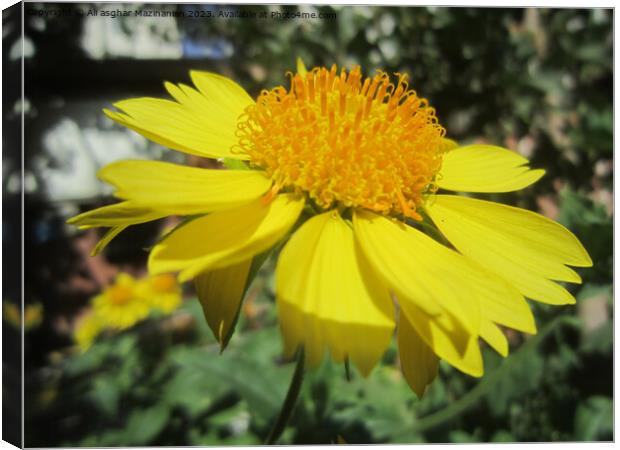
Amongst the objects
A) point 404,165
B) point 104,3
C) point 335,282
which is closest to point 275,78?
point 104,3

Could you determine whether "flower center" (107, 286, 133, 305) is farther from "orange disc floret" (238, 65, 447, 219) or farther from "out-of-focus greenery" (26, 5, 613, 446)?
"orange disc floret" (238, 65, 447, 219)

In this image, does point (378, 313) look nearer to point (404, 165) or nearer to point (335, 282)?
point (335, 282)

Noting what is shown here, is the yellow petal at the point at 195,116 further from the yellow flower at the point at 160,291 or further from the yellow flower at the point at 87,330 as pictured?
the yellow flower at the point at 160,291

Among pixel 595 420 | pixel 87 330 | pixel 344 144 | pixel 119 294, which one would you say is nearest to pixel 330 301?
pixel 344 144

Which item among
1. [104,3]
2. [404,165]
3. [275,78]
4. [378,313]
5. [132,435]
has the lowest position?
[132,435]

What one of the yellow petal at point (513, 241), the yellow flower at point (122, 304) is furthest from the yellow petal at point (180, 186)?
the yellow flower at point (122, 304)

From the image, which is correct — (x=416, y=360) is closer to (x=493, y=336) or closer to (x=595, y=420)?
(x=493, y=336)
